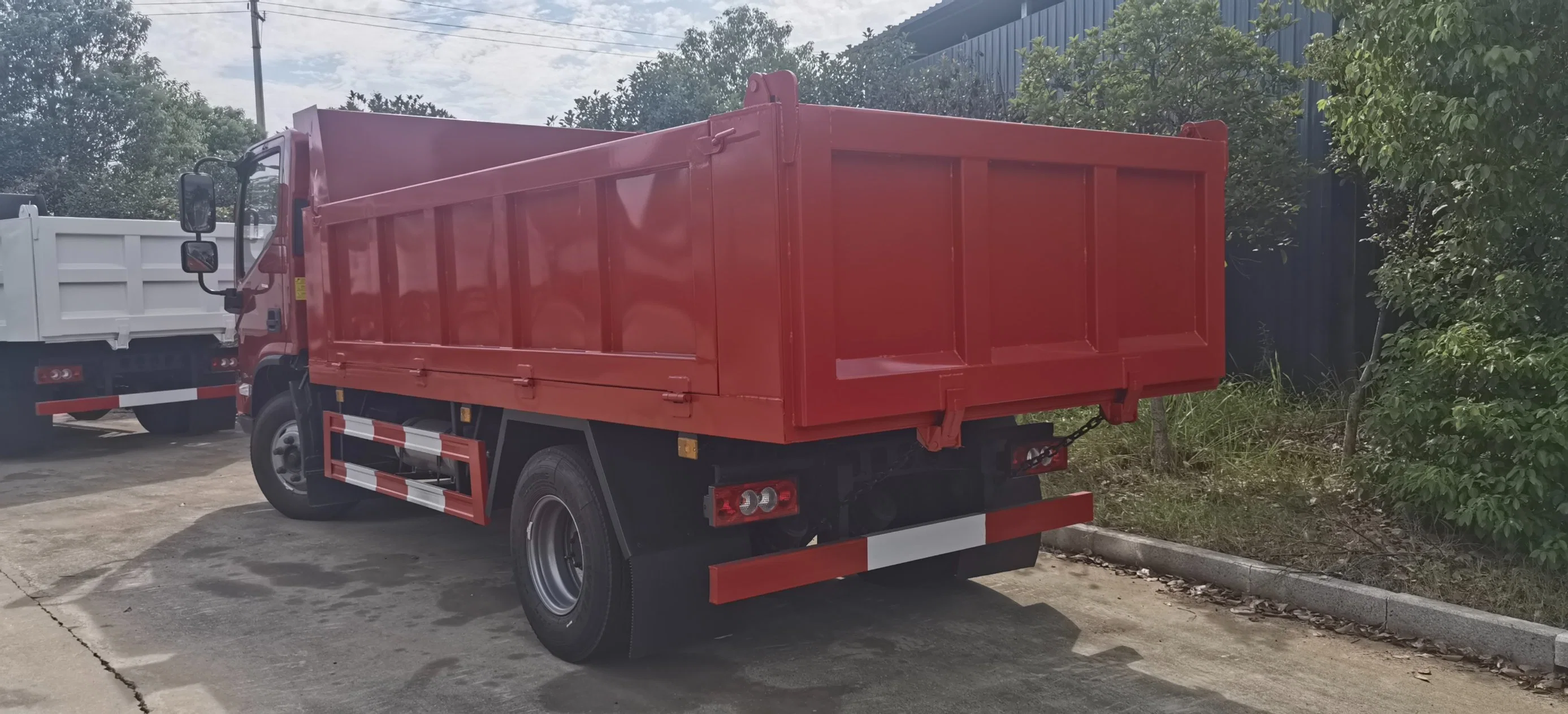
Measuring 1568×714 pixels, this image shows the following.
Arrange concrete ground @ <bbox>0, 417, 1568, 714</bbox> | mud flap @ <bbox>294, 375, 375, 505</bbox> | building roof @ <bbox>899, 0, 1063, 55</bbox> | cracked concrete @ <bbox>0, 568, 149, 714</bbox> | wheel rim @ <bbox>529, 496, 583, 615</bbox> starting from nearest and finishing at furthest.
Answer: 1. concrete ground @ <bbox>0, 417, 1568, 714</bbox>
2. cracked concrete @ <bbox>0, 568, 149, 714</bbox>
3. wheel rim @ <bbox>529, 496, 583, 615</bbox>
4. mud flap @ <bbox>294, 375, 375, 505</bbox>
5. building roof @ <bbox>899, 0, 1063, 55</bbox>

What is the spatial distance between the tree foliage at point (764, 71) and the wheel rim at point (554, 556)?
2.79 m

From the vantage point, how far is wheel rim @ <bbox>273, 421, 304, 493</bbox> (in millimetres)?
7930

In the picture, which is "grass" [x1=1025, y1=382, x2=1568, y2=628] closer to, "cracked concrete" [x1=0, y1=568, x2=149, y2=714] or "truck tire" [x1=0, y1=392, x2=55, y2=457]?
"cracked concrete" [x1=0, y1=568, x2=149, y2=714]

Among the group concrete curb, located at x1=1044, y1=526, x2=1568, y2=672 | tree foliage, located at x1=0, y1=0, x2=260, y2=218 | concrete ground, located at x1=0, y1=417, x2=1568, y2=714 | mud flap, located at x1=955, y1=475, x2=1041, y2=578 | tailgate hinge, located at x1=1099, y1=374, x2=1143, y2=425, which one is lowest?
concrete ground, located at x1=0, y1=417, x2=1568, y2=714

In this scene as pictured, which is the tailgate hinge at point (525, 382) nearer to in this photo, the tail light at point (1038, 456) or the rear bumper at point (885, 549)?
the rear bumper at point (885, 549)

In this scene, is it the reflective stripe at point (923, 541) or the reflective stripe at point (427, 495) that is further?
the reflective stripe at point (427, 495)

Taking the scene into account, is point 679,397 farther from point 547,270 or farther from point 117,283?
point 117,283

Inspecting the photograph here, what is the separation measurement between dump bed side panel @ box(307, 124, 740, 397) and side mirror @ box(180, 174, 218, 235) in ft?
5.48

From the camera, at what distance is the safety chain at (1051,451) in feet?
17.0

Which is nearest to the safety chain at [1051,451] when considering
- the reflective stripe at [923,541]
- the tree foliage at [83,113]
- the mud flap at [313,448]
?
the reflective stripe at [923,541]

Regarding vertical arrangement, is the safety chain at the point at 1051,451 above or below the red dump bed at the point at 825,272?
below

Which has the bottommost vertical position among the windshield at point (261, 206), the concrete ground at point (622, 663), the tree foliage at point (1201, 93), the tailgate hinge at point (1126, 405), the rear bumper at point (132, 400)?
the concrete ground at point (622, 663)

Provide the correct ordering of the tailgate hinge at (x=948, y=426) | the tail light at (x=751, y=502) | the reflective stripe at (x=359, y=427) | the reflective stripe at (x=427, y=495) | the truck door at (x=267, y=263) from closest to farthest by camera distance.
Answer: the tailgate hinge at (x=948, y=426) < the tail light at (x=751, y=502) < the reflective stripe at (x=427, y=495) < the reflective stripe at (x=359, y=427) < the truck door at (x=267, y=263)

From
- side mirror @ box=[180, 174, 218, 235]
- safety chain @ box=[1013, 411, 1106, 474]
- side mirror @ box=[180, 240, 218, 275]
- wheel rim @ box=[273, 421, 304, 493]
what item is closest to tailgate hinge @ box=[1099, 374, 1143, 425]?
safety chain @ box=[1013, 411, 1106, 474]
